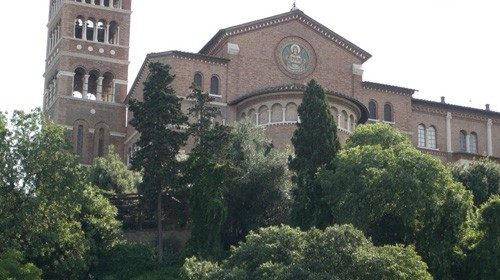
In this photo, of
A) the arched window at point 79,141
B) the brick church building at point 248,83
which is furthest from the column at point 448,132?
the arched window at point 79,141

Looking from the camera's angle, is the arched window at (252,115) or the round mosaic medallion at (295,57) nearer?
the arched window at (252,115)

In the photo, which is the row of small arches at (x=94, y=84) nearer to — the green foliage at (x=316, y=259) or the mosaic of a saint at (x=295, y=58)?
the mosaic of a saint at (x=295, y=58)

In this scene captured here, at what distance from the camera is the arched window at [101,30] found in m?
70.2

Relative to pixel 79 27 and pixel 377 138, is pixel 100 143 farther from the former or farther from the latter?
pixel 377 138

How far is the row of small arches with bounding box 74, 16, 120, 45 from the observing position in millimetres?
69562

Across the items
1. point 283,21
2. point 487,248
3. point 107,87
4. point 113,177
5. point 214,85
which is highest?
point 283,21

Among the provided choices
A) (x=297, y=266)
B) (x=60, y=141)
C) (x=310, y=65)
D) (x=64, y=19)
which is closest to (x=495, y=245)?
(x=297, y=266)

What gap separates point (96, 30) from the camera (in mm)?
69812

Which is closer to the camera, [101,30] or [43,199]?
[43,199]

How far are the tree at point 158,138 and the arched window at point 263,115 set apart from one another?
11013mm

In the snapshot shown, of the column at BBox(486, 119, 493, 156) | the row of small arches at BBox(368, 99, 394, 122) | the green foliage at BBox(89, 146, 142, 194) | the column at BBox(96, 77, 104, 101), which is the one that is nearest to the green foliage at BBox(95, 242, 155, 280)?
the green foliage at BBox(89, 146, 142, 194)

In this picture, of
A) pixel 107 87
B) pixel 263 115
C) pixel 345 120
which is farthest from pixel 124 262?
pixel 107 87

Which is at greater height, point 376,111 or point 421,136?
point 376,111

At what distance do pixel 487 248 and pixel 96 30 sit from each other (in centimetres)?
3923
